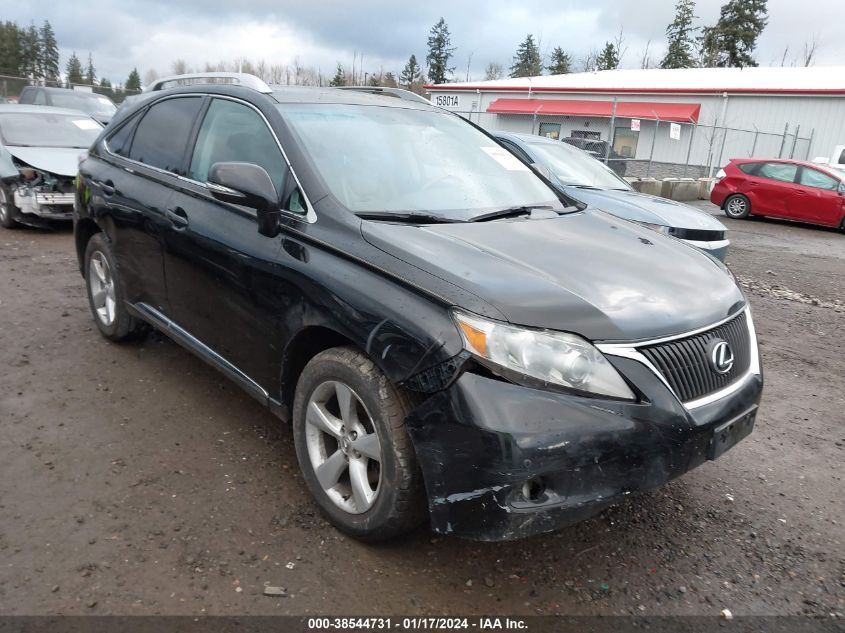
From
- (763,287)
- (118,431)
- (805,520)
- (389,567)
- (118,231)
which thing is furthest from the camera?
(763,287)

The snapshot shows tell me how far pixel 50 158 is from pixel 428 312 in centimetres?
804

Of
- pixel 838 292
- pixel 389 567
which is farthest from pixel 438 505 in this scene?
pixel 838 292

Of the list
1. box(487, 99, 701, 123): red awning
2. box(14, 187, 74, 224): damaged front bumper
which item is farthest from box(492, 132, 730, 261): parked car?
box(487, 99, 701, 123): red awning

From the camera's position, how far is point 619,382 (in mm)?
2234

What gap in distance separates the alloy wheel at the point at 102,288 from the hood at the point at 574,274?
2.65 metres

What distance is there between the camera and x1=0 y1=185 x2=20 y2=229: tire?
26.9 ft

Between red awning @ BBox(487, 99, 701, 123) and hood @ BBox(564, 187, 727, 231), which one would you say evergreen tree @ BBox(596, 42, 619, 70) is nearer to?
red awning @ BBox(487, 99, 701, 123)

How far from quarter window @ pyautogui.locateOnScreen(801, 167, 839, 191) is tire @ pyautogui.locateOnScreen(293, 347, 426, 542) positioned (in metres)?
15.5

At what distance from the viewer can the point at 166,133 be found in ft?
13.0

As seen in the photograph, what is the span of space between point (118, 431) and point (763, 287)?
7535 millimetres

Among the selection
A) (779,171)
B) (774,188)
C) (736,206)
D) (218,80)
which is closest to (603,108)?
(736,206)

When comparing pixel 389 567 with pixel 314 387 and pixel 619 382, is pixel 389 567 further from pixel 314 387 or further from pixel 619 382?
pixel 619 382

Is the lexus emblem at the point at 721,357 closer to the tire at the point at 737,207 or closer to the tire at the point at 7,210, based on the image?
the tire at the point at 7,210

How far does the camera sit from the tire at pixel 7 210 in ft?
26.9
